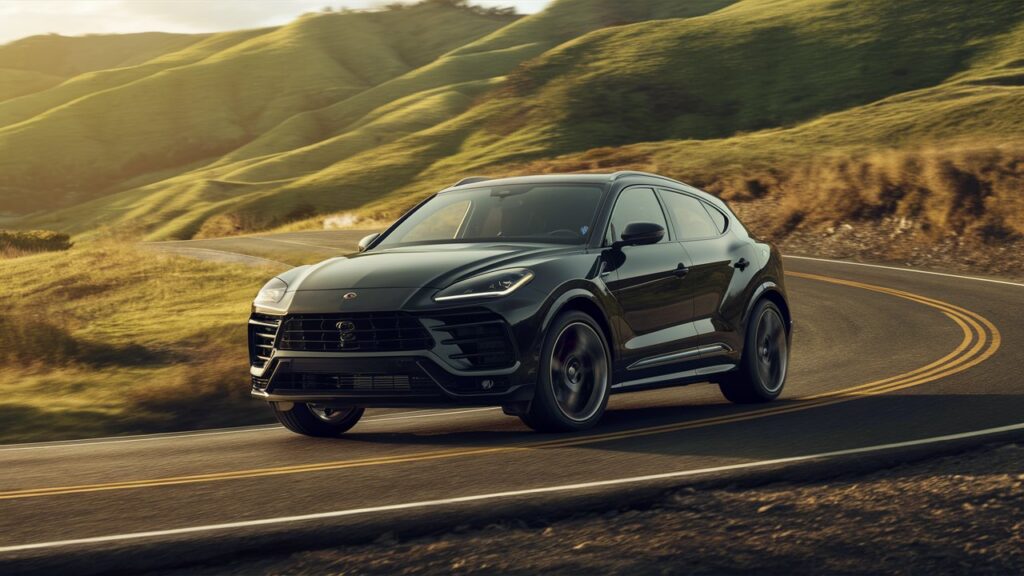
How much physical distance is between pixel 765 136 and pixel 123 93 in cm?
12273

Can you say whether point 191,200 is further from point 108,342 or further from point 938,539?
point 938,539

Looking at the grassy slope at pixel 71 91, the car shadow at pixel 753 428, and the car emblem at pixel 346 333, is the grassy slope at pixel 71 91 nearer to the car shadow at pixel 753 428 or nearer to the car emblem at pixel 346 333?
the car shadow at pixel 753 428

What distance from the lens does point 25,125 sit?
15112 centimetres

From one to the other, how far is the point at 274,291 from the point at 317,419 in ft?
3.99

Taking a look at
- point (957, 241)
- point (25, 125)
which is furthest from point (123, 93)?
point (957, 241)

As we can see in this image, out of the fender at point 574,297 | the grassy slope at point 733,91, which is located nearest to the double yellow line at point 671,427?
the fender at point 574,297

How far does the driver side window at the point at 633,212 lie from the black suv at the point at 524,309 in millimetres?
14

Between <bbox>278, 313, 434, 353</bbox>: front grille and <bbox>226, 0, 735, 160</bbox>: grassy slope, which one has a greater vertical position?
<bbox>226, 0, 735, 160</bbox>: grassy slope

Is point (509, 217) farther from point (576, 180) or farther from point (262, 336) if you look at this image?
point (262, 336)

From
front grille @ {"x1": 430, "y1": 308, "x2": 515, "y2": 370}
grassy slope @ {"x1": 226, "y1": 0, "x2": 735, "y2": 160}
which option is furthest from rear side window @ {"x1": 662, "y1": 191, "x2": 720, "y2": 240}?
grassy slope @ {"x1": 226, "y1": 0, "x2": 735, "y2": 160}

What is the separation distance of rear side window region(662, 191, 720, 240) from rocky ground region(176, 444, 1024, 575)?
381cm

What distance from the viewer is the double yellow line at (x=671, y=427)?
7727mm

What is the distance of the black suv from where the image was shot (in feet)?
26.5

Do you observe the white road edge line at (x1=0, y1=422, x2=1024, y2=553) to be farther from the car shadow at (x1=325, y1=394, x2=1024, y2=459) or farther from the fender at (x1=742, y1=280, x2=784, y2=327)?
the fender at (x1=742, y1=280, x2=784, y2=327)
